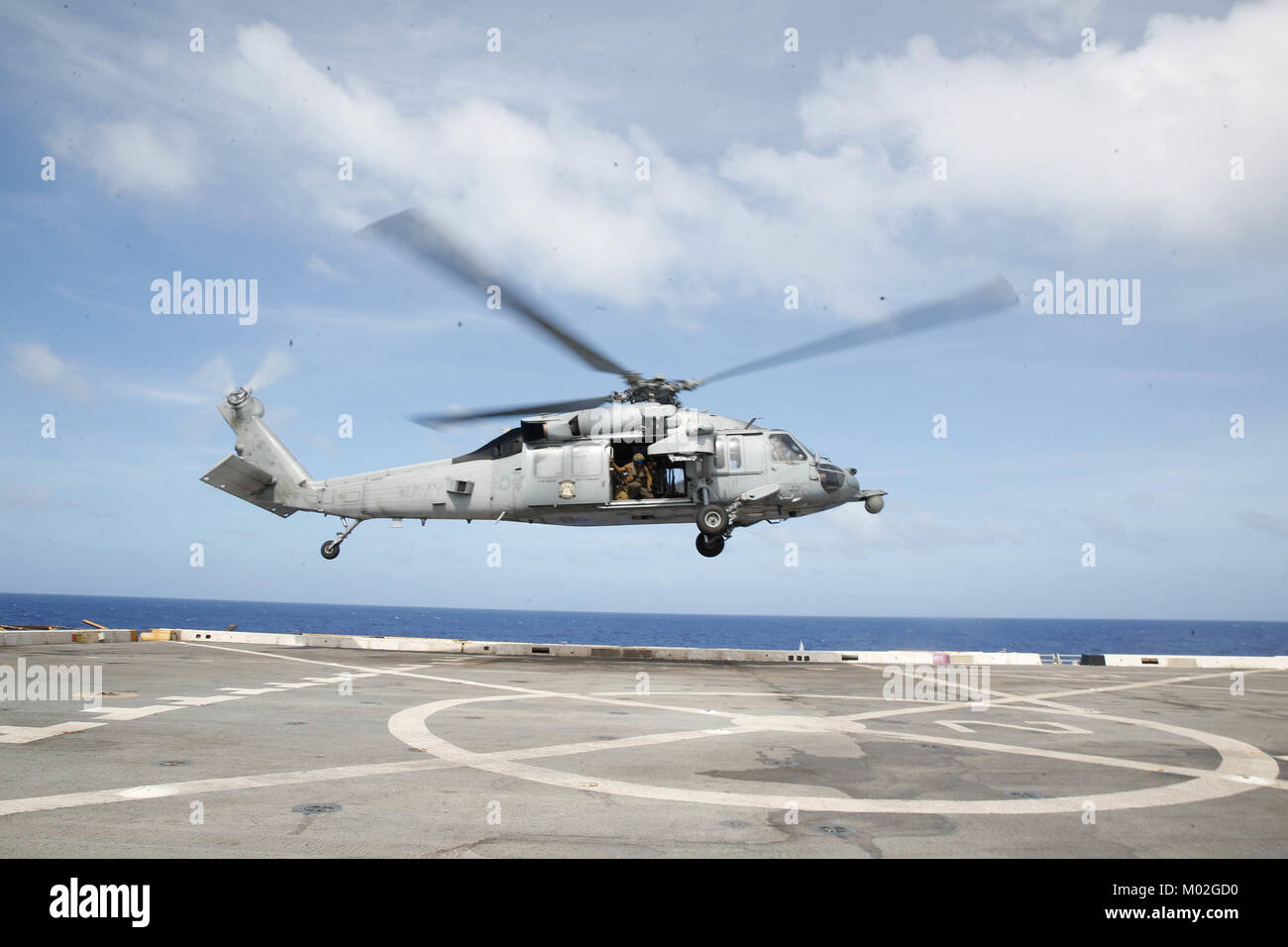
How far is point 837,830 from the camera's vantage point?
6418 millimetres

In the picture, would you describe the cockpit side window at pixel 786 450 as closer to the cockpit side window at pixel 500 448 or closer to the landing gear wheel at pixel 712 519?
the landing gear wheel at pixel 712 519

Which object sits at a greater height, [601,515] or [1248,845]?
[601,515]

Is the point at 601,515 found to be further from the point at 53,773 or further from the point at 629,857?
the point at 629,857

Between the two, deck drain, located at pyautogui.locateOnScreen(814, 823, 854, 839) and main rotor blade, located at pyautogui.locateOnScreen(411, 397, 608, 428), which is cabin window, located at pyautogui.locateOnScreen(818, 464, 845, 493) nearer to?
main rotor blade, located at pyautogui.locateOnScreen(411, 397, 608, 428)

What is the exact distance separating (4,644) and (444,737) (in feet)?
63.0

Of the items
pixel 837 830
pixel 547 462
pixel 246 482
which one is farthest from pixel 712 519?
pixel 837 830

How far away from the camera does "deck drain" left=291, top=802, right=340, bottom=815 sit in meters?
6.54

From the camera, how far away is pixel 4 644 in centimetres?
2239

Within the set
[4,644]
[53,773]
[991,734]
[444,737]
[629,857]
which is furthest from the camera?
[4,644]

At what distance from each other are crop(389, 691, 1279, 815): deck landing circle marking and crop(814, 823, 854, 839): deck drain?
0.54 meters

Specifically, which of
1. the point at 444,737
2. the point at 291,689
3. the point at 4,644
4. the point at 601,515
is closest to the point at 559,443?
the point at 601,515

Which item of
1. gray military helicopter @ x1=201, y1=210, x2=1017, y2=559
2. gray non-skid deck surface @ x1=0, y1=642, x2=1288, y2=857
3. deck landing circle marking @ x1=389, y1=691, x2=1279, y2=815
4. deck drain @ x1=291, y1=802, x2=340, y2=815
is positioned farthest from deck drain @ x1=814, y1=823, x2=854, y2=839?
gray military helicopter @ x1=201, y1=210, x2=1017, y2=559

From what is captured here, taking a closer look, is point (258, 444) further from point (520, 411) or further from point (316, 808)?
point (316, 808)

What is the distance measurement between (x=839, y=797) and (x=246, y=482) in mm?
22173
